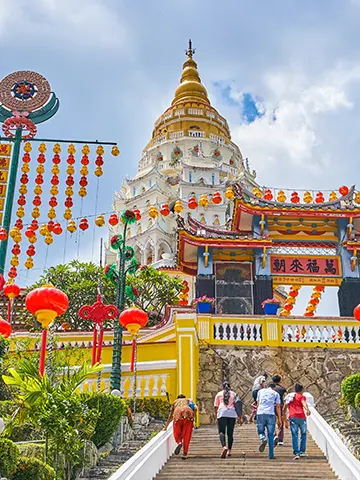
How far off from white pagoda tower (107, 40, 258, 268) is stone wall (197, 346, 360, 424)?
1176 inches

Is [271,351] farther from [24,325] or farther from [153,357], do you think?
[24,325]

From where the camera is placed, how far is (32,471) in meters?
7.80

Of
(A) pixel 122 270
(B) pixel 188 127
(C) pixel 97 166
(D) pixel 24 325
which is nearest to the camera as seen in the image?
(A) pixel 122 270

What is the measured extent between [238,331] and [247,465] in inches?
317

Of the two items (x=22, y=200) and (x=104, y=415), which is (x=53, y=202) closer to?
(x=22, y=200)

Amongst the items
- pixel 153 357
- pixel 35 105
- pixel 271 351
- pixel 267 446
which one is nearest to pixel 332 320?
pixel 271 351

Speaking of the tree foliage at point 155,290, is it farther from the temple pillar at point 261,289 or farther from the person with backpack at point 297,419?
the person with backpack at point 297,419

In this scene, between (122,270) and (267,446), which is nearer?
(267,446)

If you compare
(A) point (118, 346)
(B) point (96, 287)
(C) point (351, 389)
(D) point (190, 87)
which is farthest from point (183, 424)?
(D) point (190, 87)

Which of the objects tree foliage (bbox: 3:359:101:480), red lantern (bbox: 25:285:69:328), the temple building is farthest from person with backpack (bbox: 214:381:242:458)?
the temple building

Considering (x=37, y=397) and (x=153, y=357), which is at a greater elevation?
(x=153, y=357)

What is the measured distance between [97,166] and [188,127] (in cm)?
3660

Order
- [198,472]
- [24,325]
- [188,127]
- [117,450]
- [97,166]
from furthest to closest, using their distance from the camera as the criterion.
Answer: [188,127] < [24,325] < [97,166] < [117,450] < [198,472]

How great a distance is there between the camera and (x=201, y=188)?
5316cm
